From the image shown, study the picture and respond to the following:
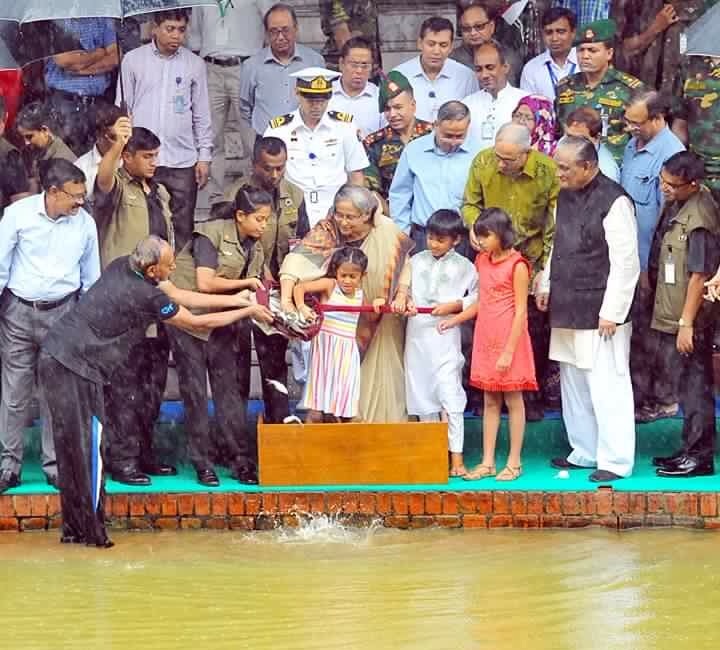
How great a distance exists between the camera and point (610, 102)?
467 inches

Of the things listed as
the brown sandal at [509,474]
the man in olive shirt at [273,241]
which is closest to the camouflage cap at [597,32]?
the man in olive shirt at [273,241]

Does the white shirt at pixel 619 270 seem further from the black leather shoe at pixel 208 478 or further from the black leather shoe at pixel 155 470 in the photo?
the black leather shoe at pixel 155 470

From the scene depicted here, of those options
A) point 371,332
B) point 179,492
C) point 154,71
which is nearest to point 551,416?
point 371,332

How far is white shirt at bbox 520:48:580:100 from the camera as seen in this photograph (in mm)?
12375

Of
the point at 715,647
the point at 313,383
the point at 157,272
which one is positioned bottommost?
the point at 715,647

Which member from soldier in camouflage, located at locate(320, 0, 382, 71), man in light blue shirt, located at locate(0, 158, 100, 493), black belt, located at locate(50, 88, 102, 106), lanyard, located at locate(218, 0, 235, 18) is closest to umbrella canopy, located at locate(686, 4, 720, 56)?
lanyard, located at locate(218, 0, 235, 18)

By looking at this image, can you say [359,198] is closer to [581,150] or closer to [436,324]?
[436,324]

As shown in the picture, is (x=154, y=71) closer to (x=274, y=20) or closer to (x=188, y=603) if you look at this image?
(x=274, y=20)

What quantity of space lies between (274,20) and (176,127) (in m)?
0.96

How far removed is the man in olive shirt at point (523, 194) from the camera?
1135 centimetres

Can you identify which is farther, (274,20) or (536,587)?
(274,20)

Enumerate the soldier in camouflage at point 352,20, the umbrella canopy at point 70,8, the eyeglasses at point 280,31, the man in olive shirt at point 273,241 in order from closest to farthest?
the umbrella canopy at point 70,8 < the man in olive shirt at point 273,241 < the eyeglasses at point 280,31 < the soldier in camouflage at point 352,20

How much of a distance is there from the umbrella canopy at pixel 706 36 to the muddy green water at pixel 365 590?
8.24ft

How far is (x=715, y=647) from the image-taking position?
8.58 m
